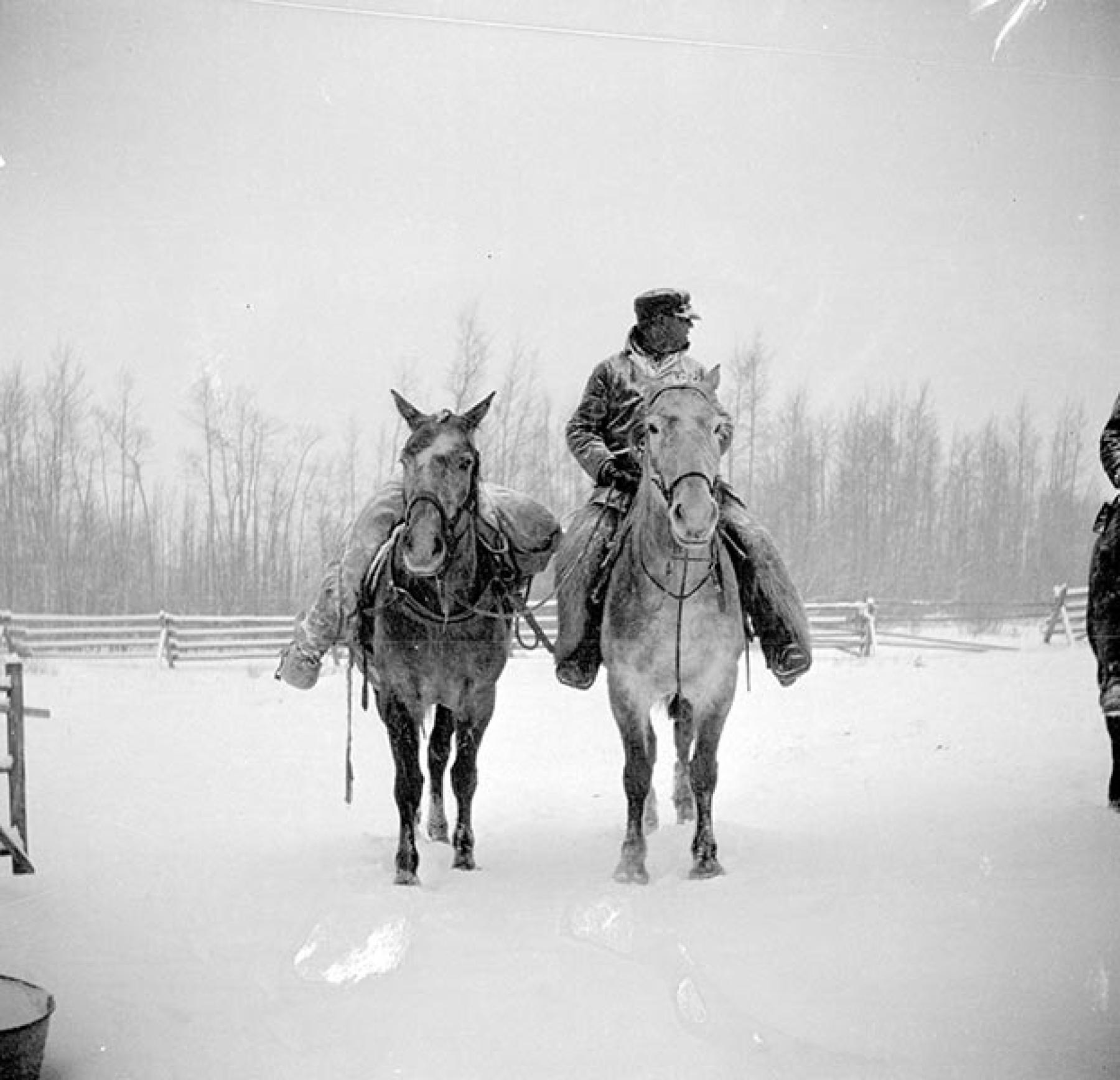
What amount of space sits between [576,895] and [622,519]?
123cm

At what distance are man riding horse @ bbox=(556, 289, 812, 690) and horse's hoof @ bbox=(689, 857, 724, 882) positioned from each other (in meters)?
0.63

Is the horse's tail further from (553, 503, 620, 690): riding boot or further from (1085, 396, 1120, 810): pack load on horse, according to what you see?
(1085, 396, 1120, 810): pack load on horse

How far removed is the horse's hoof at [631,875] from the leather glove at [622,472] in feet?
4.07

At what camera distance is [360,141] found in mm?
2908

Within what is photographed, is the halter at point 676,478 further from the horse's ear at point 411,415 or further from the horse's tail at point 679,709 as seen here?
the horse's tail at point 679,709

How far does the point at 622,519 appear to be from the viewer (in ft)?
10.8

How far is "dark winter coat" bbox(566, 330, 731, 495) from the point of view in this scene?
3287 millimetres

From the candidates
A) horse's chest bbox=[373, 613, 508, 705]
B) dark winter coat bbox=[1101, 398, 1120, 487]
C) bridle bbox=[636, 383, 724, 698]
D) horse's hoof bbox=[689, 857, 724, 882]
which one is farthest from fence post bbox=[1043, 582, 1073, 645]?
horse's chest bbox=[373, 613, 508, 705]

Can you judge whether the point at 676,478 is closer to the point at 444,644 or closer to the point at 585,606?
the point at 585,606

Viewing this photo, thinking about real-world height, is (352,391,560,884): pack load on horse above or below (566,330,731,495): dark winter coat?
below

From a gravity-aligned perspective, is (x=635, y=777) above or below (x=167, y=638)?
below

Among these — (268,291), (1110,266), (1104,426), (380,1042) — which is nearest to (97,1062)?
(380,1042)

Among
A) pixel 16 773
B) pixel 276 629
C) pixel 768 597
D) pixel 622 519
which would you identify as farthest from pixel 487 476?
pixel 16 773

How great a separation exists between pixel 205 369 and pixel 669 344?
152 cm
